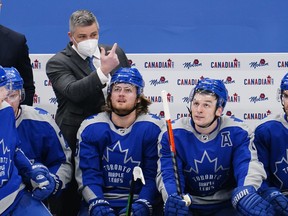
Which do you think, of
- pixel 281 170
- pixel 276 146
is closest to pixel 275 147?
pixel 276 146

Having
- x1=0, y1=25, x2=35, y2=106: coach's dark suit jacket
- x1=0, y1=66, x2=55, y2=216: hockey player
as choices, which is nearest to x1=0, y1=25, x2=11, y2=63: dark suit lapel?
x1=0, y1=25, x2=35, y2=106: coach's dark suit jacket

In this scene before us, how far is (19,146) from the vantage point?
3234 millimetres

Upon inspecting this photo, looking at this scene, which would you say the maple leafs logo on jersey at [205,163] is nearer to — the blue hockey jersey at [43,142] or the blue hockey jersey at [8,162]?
the blue hockey jersey at [43,142]

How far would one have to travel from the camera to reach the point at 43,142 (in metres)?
3.46

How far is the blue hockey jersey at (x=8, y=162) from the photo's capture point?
302 cm

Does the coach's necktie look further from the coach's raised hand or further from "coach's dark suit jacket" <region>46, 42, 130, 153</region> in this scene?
the coach's raised hand

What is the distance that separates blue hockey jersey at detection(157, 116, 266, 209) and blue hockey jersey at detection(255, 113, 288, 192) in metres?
0.08

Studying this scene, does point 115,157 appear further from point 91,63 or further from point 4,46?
point 4,46

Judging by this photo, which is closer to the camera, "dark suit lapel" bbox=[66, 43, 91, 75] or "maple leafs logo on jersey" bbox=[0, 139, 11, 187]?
"maple leafs logo on jersey" bbox=[0, 139, 11, 187]

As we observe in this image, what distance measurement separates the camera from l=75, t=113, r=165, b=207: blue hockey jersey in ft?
11.3

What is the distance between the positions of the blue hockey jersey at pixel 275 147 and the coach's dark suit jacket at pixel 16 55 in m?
1.36

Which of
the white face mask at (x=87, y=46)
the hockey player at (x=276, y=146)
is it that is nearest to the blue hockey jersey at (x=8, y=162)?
Answer: the white face mask at (x=87, y=46)

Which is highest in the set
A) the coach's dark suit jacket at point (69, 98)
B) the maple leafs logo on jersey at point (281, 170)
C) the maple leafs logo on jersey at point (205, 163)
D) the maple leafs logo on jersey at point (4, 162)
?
the coach's dark suit jacket at point (69, 98)

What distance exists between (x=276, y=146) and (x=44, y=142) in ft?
4.14
